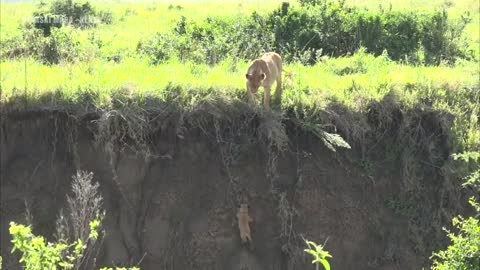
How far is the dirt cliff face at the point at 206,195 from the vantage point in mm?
7445

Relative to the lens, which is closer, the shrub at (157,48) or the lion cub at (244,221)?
the lion cub at (244,221)

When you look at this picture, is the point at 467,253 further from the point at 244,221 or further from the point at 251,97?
the point at 251,97

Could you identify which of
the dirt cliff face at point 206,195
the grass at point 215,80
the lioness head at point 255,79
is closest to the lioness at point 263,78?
the lioness head at point 255,79

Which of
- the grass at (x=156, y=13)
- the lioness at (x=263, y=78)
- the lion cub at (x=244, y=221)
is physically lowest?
the lion cub at (x=244, y=221)

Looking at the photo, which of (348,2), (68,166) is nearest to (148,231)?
(68,166)

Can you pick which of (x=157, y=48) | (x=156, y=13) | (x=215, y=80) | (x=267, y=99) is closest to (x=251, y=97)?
(x=267, y=99)

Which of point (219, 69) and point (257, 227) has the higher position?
point (219, 69)

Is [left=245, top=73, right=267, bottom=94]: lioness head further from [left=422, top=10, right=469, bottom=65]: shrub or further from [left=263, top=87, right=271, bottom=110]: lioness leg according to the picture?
[left=422, top=10, right=469, bottom=65]: shrub

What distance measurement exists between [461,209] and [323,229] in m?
1.90

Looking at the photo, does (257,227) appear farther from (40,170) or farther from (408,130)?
(40,170)

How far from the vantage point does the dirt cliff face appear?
7445 mm

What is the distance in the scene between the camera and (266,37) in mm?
11250

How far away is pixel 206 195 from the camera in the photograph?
7.61 m

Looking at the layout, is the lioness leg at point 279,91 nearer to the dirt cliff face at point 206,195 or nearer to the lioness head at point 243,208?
the dirt cliff face at point 206,195
